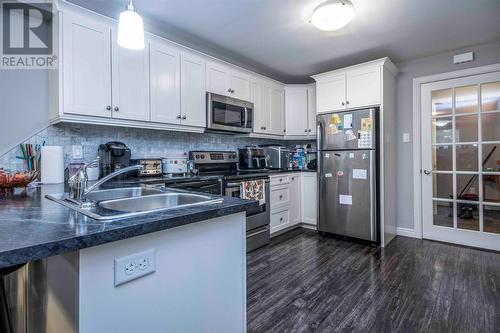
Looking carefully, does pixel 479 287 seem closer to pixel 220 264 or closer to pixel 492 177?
pixel 492 177

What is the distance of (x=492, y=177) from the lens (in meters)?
3.00

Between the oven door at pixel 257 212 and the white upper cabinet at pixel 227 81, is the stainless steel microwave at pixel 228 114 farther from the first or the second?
the oven door at pixel 257 212

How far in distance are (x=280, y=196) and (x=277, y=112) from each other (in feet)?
4.30

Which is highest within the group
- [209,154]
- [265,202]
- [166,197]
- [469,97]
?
[469,97]

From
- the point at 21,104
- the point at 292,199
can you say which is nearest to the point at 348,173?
the point at 292,199

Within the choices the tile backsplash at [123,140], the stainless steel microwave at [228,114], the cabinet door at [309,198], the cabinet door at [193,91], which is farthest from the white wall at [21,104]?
the cabinet door at [309,198]

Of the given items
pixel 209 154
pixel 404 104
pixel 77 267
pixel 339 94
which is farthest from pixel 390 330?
pixel 404 104

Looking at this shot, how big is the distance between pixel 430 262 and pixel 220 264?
8.41 feet

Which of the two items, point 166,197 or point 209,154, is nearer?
point 166,197

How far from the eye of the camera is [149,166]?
102 inches

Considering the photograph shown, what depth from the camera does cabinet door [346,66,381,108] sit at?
10.3 ft

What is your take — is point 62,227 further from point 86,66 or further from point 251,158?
point 251,158

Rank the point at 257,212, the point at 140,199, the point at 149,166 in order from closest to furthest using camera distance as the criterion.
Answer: the point at 140,199, the point at 149,166, the point at 257,212

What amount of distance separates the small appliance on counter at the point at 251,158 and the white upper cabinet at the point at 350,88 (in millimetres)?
1023
